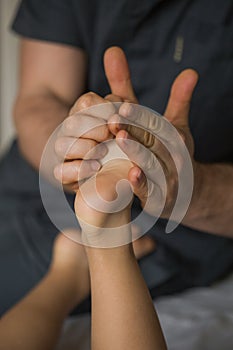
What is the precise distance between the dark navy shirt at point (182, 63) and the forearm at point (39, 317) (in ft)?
0.48

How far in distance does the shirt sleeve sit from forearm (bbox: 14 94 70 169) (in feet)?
0.31

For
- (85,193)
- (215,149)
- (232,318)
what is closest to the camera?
(85,193)

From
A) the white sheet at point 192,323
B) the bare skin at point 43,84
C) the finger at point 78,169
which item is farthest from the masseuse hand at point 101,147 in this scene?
the bare skin at point 43,84

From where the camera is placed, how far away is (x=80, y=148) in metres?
0.61

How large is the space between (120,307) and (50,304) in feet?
0.68

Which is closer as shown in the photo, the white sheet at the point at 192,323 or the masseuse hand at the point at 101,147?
the masseuse hand at the point at 101,147

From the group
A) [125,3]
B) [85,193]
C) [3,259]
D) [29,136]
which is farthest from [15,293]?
[125,3]

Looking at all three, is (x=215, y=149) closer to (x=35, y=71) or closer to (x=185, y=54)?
(x=185, y=54)

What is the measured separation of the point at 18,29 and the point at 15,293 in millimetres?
420

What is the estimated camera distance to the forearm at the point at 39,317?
702 millimetres

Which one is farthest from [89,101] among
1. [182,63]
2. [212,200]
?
[182,63]

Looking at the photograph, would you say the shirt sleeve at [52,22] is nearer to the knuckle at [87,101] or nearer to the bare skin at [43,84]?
the bare skin at [43,84]

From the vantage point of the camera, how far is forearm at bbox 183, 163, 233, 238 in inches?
28.3

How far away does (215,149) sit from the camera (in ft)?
3.02
